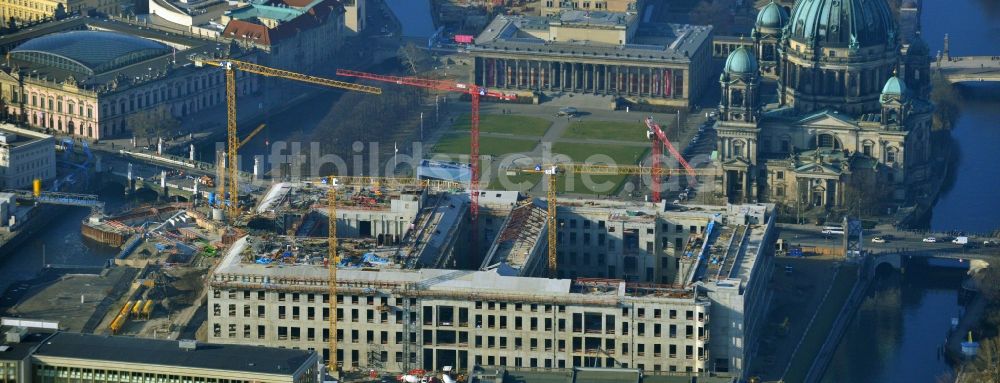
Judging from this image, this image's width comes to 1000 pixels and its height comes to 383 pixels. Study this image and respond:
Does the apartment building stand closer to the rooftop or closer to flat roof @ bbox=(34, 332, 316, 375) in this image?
flat roof @ bbox=(34, 332, 316, 375)

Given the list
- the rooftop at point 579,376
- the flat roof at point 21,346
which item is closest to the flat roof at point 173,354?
the flat roof at point 21,346

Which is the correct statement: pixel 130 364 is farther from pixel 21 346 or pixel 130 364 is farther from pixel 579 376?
pixel 579 376

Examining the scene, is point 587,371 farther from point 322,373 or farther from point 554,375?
point 322,373

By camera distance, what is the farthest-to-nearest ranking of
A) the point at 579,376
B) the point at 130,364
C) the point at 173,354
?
1. the point at 579,376
2. the point at 173,354
3. the point at 130,364

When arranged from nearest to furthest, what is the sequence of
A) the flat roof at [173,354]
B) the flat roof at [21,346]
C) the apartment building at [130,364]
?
1. the flat roof at [21,346]
2. the apartment building at [130,364]
3. the flat roof at [173,354]

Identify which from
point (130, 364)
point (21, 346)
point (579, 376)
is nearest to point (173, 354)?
point (130, 364)

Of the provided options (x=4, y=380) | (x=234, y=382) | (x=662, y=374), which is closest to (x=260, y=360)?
(x=234, y=382)

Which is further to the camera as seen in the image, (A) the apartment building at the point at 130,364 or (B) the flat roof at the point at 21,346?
(A) the apartment building at the point at 130,364

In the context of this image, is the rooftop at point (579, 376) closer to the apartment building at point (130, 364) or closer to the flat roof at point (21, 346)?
the apartment building at point (130, 364)

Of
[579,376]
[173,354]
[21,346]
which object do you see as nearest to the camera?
[21,346]
